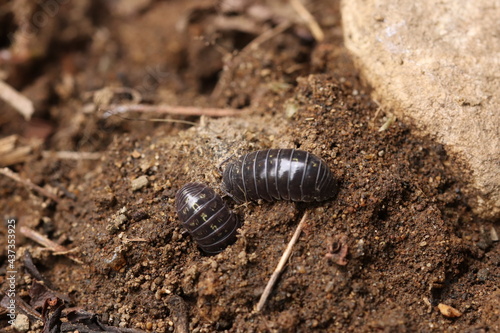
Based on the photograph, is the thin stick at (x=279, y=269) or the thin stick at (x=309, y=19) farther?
the thin stick at (x=309, y=19)

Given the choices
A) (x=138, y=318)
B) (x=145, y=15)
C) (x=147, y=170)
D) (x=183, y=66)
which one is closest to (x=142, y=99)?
(x=183, y=66)

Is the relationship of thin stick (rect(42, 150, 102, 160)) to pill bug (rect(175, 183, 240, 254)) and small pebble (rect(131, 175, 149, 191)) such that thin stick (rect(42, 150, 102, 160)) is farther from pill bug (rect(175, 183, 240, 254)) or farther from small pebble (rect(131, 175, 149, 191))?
pill bug (rect(175, 183, 240, 254))

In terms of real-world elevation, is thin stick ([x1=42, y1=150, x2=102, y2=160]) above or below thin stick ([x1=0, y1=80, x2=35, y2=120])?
below

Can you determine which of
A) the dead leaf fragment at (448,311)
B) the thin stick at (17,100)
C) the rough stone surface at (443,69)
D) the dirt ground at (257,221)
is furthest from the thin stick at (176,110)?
the dead leaf fragment at (448,311)

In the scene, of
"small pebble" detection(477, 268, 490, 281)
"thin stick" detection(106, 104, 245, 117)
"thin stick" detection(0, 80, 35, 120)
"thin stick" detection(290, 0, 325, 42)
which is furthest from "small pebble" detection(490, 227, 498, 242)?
"thin stick" detection(0, 80, 35, 120)

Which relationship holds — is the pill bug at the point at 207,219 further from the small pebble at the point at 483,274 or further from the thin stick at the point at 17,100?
the thin stick at the point at 17,100

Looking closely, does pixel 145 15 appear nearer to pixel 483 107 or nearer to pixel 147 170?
pixel 147 170
